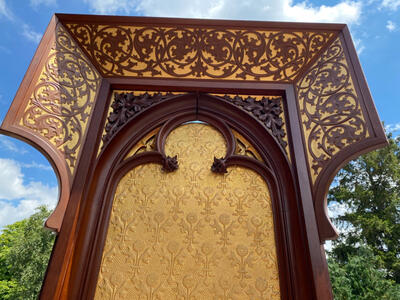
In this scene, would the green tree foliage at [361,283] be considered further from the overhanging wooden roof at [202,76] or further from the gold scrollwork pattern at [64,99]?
the gold scrollwork pattern at [64,99]

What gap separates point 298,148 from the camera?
2.19 m

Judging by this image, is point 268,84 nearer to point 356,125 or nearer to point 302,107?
point 302,107

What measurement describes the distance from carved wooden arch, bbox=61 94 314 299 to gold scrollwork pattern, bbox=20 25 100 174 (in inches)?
11.3

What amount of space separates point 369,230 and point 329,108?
820 cm

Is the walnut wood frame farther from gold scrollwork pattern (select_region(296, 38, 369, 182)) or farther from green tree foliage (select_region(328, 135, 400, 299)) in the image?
green tree foliage (select_region(328, 135, 400, 299))

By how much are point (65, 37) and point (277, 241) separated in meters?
2.39

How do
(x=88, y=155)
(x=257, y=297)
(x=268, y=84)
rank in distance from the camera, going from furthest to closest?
(x=268, y=84), (x=88, y=155), (x=257, y=297)

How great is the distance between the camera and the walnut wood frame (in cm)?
176

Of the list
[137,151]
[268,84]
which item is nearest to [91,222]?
[137,151]

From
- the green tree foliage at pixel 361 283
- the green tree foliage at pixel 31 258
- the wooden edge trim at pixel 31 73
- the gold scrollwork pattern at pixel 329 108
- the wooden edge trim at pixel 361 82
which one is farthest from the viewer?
the green tree foliage at pixel 31 258

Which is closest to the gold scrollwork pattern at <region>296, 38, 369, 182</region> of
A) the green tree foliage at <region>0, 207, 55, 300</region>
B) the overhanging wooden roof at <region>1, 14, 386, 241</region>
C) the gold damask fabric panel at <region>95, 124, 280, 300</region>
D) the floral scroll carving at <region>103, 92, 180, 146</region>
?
the overhanging wooden roof at <region>1, 14, 386, 241</region>

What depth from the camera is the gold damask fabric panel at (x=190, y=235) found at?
5.98 ft

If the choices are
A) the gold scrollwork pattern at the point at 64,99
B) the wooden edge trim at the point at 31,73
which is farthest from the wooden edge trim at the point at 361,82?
the wooden edge trim at the point at 31,73

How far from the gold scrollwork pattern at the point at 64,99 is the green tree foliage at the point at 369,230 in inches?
269
